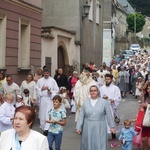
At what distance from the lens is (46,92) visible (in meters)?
13.0

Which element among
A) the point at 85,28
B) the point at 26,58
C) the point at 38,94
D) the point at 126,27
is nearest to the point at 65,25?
the point at 85,28

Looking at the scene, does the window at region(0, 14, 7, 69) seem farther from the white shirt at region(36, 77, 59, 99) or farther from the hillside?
the hillside

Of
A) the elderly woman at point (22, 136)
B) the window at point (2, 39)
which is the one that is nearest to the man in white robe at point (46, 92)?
the window at point (2, 39)

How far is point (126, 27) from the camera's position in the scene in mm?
103562

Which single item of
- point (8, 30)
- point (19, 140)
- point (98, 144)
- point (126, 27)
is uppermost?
point (126, 27)

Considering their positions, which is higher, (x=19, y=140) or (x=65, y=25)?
(x=65, y=25)

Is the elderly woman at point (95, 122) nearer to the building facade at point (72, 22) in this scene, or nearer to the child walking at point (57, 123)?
the child walking at point (57, 123)

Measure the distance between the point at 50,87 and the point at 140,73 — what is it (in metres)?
11.3

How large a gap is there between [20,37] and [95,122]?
1067 cm

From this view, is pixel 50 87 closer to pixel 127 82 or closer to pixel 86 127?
pixel 86 127

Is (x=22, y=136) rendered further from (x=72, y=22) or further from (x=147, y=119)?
(x=72, y=22)

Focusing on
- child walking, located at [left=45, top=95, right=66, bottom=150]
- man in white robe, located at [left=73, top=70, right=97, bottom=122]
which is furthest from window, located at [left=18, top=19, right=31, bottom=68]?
child walking, located at [left=45, top=95, right=66, bottom=150]

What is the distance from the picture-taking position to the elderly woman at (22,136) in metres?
4.19

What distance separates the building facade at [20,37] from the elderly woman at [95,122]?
837 cm
